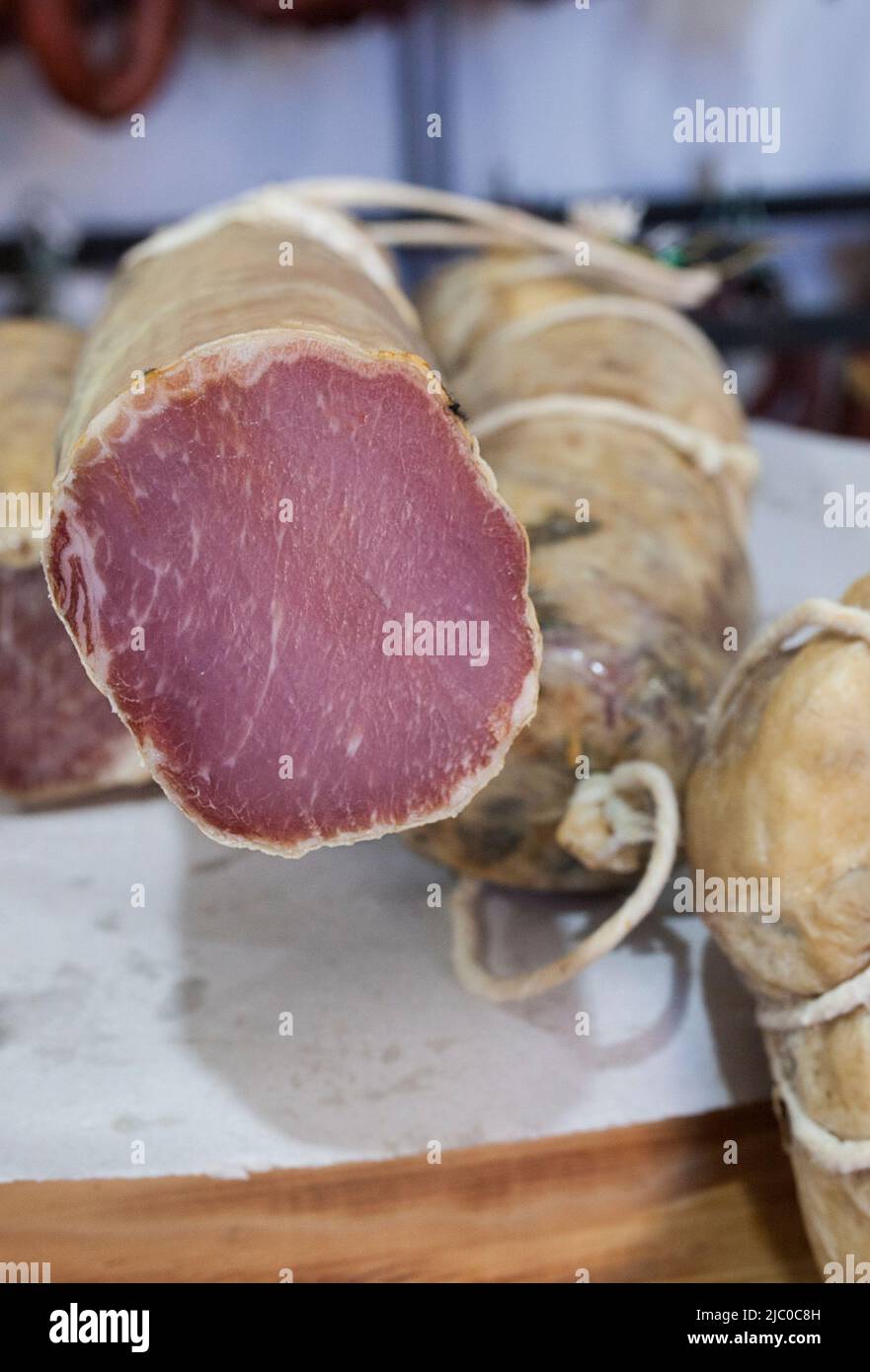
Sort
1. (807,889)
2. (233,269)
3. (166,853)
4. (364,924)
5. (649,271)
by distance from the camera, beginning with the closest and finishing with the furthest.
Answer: (807,889) → (233,269) → (364,924) → (166,853) → (649,271)

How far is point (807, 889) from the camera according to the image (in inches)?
35.0

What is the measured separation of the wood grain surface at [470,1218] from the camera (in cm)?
100

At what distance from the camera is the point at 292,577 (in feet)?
2.60

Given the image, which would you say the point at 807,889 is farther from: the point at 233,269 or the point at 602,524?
the point at 233,269

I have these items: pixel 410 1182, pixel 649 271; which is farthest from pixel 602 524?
pixel 649 271

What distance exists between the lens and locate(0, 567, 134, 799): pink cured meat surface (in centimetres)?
137

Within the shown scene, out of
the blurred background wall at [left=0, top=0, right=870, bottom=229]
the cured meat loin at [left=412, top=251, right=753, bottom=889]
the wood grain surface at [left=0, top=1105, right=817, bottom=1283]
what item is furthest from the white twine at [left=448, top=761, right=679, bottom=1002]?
the blurred background wall at [left=0, top=0, right=870, bottom=229]

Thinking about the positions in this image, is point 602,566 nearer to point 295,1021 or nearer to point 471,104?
point 295,1021

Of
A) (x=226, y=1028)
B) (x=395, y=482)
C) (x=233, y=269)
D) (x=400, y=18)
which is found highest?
(x=400, y=18)

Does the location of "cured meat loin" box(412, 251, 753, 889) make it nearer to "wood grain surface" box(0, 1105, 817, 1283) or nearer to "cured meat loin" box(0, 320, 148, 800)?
"wood grain surface" box(0, 1105, 817, 1283)

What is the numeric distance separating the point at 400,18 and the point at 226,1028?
2.53 metres

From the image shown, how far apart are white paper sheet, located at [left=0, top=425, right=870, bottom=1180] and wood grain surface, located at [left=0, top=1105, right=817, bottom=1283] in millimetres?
18

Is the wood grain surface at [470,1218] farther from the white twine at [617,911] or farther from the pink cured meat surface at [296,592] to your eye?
the pink cured meat surface at [296,592]

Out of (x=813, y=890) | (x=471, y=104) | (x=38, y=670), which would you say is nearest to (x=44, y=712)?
(x=38, y=670)
